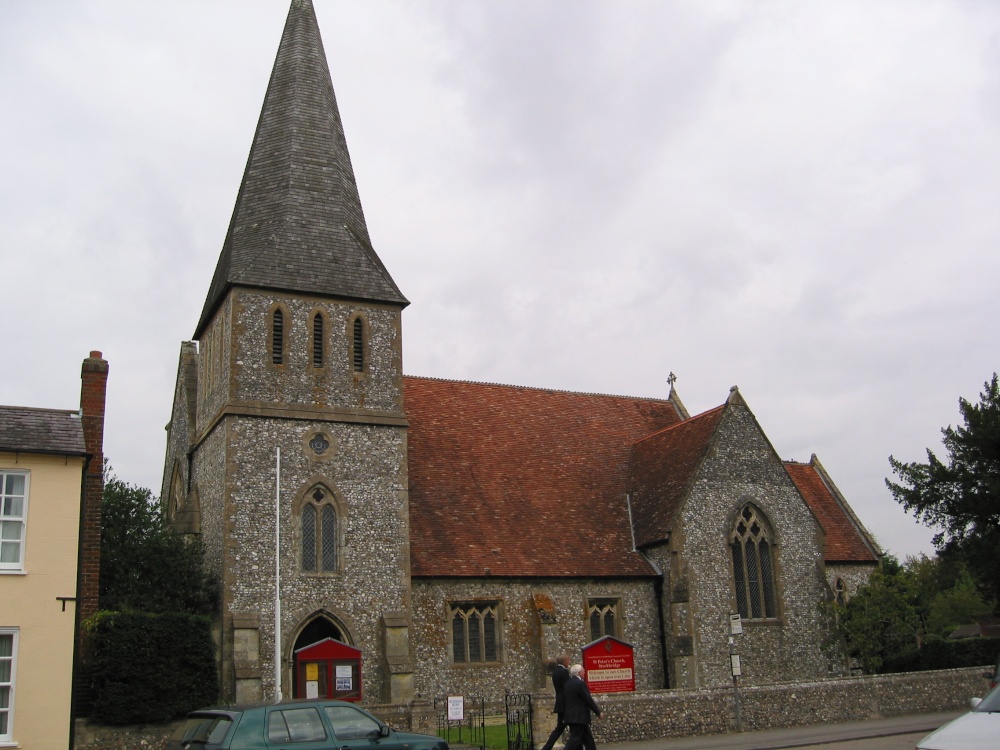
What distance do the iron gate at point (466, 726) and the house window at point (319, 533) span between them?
14.9 ft

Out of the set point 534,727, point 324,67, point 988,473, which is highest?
point 324,67

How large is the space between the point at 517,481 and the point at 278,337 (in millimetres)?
9211

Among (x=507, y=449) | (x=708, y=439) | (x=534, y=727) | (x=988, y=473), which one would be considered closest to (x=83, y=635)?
(x=534, y=727)

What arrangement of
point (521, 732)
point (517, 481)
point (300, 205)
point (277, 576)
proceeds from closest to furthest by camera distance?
point (521, 732) < point (277, 576) < point (300, 205) < point (517, 481)

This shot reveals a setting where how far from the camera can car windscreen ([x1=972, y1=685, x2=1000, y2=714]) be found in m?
12.2

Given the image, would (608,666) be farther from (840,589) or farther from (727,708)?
(840,589)

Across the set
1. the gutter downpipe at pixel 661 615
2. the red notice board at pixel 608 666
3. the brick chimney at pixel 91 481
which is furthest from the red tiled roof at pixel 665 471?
the brick chimney at pixel 91 481

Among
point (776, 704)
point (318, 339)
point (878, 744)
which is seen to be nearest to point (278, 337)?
point (318, 339)

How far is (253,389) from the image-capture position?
25406 mm

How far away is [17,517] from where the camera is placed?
1952cm

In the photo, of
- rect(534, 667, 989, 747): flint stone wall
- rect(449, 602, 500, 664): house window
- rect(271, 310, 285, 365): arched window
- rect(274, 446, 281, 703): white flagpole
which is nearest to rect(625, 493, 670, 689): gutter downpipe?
rect(449, 602, 500, 664): house window

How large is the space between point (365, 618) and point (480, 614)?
3.75m

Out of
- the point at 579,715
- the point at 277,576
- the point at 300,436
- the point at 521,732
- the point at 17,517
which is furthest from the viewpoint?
the point at 300,436

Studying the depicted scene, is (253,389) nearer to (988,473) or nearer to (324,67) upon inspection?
(324,67)
